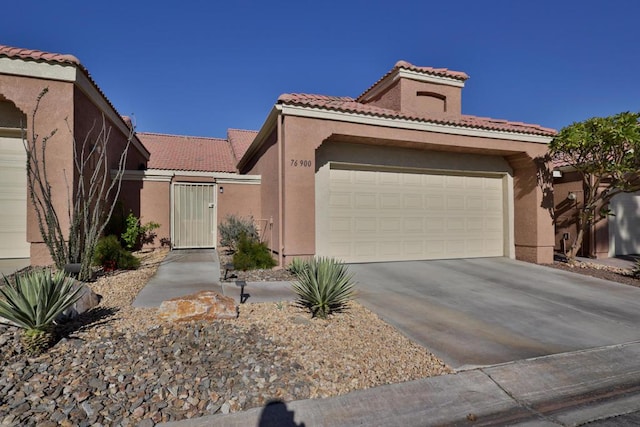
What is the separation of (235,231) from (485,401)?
850cm

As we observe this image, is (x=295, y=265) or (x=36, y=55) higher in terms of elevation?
(x=36, y=55)

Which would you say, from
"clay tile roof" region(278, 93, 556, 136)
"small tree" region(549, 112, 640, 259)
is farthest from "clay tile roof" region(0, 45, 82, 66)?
"small tree" region(549, 112, 640, 259)

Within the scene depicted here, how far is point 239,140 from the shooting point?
68.0 ft

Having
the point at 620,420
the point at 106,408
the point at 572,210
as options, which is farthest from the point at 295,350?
the point at 572,210

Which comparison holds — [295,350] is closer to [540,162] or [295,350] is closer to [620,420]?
[620,420]

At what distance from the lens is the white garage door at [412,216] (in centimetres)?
1023

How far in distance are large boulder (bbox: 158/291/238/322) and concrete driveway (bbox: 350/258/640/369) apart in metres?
2.53

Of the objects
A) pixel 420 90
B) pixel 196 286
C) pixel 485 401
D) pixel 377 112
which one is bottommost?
pixel 485 401

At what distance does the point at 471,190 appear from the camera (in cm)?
1188

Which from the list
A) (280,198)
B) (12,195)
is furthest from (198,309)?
(12,195)

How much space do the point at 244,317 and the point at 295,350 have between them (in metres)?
1.25

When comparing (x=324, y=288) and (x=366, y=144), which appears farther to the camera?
(x=366, y=144)

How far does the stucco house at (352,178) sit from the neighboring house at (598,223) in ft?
9.56

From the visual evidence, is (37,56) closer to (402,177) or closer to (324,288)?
(324,288)
